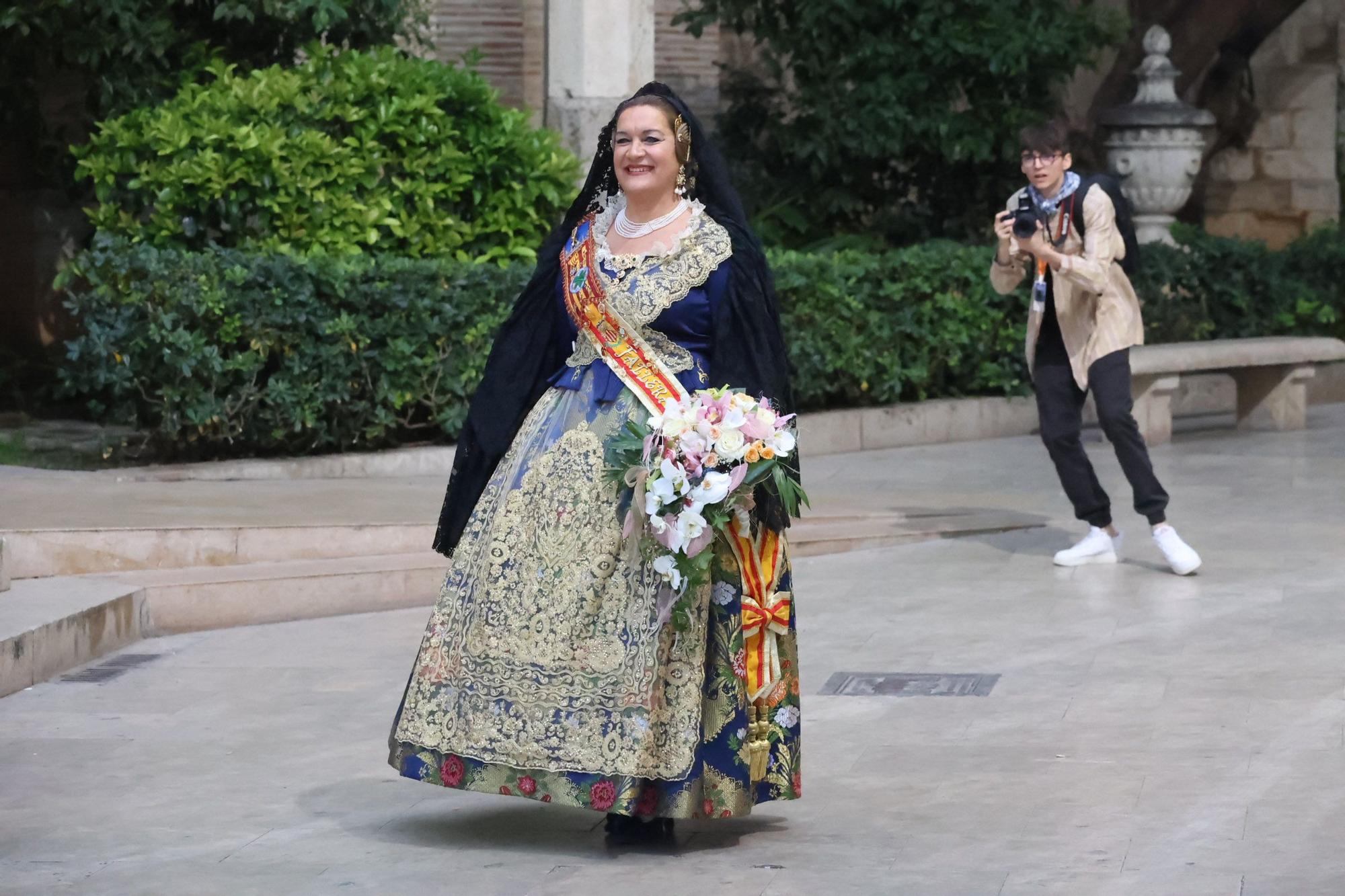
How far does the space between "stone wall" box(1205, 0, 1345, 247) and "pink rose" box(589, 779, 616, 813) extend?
632 inches

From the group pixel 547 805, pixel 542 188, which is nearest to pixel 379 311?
pixel 542 188

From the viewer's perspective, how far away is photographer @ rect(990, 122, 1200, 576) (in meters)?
8.88

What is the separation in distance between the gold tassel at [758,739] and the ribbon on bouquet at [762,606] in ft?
0.13

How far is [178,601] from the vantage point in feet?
26.9

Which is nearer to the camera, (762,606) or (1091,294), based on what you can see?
(762,606)

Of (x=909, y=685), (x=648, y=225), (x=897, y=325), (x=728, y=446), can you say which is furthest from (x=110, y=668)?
(x=897, y=325)

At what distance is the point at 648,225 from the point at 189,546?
3866 mm

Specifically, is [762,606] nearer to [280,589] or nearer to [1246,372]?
[280,589]

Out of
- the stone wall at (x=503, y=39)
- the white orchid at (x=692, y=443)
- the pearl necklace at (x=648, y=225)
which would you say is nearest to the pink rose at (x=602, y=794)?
the white orchid at (x=692, y=443)

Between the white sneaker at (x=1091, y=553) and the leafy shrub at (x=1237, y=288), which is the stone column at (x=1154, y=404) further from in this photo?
the white sneaker at (x=1091, y=553)

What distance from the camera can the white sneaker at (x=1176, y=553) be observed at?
352 inches

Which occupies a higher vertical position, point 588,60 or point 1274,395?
point 588,60

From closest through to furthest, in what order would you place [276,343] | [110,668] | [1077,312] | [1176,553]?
[110,668] → [1176,553] → [1077,312] → [276,343]

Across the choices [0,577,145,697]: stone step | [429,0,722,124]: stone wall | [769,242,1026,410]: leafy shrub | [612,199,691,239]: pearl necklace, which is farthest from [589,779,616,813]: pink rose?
[429,0,722,124]: stone wall
